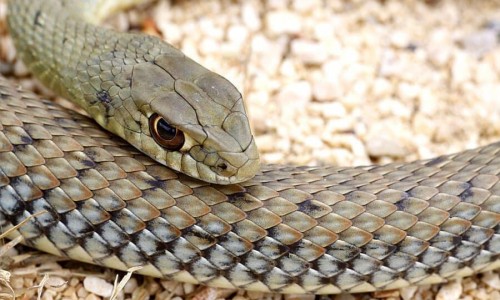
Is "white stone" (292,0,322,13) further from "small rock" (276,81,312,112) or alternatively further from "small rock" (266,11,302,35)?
"small rock" (276,81,312,112)

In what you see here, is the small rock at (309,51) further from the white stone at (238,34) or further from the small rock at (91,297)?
the small rock at (91,297)

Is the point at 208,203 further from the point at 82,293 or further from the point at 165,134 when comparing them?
the point at 82,293

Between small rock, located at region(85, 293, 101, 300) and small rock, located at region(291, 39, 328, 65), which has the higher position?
small rock, located at region(291, 39, 328, 65)

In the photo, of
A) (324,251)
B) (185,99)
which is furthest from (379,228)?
(185,99)

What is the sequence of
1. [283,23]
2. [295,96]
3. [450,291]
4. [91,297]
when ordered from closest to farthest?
[91,297] → [450,291] → [295,96] → [283,23]

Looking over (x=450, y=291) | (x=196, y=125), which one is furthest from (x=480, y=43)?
(x=196, y=125)

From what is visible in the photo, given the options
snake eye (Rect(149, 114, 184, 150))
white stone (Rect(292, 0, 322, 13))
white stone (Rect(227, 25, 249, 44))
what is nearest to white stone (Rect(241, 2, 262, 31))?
white stone (Rect(227, 25, 249, 44))
